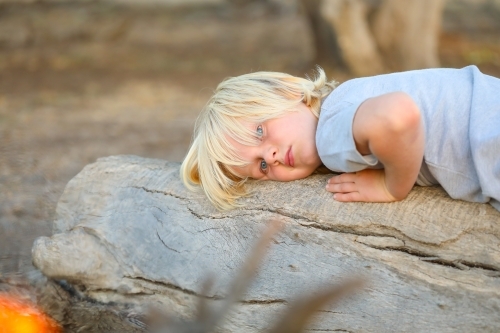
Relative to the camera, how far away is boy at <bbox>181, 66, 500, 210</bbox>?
7.13 feet

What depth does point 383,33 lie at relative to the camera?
8.16 meters

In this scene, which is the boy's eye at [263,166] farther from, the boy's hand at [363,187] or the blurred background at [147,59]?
the blurred background at [147,59]

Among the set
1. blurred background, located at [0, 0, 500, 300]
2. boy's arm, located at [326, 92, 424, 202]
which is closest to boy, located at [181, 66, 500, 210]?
boy's arm, located at [326, 92, 424, 202]

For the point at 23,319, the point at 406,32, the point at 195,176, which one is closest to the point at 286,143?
the point at 195,176

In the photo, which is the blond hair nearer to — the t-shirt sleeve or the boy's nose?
the boy's nose

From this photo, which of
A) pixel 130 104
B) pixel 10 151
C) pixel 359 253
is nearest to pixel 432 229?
pixel 359 253

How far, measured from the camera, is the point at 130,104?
25.4ft

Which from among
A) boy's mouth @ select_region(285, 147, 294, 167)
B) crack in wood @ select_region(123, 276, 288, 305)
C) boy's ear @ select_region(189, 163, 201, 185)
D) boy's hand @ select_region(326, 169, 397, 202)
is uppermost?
boy's mouth @ select_region(285, 147, 294, 167)

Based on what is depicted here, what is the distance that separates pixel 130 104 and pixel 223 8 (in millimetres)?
5135

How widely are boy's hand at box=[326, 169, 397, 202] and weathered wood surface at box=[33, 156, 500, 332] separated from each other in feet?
0.13

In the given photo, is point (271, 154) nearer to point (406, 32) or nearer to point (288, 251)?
point (288, 251)

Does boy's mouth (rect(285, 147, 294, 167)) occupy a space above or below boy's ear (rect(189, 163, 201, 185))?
above

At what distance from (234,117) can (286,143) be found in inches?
9.4

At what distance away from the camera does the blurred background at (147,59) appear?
5.29 metres
